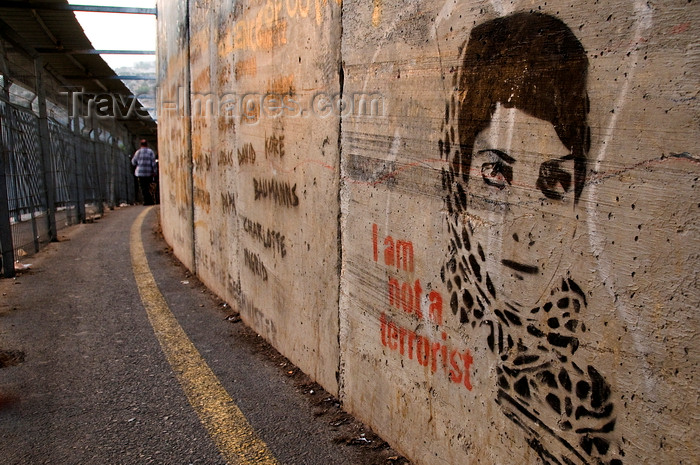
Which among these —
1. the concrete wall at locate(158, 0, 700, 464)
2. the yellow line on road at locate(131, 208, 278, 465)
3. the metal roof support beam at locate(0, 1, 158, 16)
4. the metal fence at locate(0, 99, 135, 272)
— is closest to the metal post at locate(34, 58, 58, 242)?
the metal fence at locate(0, 99, 135, 272)

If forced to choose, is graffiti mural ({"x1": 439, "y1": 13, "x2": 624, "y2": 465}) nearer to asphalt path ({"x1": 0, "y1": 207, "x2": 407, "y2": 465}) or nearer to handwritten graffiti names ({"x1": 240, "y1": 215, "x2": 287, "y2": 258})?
asphalt path ({"x1": 0, "y1": 207, "x2": 407, "y2": 465})

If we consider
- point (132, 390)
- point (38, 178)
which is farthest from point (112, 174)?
point (132, 390)

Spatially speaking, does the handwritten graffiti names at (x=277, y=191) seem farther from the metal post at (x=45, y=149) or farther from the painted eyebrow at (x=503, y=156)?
the metal post at (x=45, y=149)

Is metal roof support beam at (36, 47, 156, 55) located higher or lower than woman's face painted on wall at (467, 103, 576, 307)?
higher

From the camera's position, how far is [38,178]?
789cm

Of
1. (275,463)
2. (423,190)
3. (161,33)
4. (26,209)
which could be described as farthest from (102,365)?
(161,33)

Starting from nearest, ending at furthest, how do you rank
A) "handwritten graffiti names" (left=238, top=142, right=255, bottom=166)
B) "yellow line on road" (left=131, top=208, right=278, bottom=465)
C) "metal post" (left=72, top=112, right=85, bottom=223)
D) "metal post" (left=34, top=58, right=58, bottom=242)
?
"yellow line on road" (left=131, top=208, right=278, bottom=465) < "handwritten graffiti names" (left=238, top=142, right=255, bottom=166) < "metal post" (left=34, top=58, right=58, bottom=242) < "metal post" (left=72, top=112, right=85, bottom=223)

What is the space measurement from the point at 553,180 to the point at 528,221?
0.52 feet

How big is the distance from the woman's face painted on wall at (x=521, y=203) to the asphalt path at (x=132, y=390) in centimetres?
108

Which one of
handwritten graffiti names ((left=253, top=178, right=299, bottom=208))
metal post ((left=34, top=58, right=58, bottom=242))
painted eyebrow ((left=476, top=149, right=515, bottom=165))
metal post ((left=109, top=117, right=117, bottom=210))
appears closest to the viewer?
painted eyebrow ((left=476, top=149, right=515, bottom=165))

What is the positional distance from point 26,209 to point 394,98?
661cm

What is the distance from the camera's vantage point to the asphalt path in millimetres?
2475

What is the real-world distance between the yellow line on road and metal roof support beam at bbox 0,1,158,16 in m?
6.44

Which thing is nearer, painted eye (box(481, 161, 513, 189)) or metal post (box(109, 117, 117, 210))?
painted eye (box(481, 161, 513, 189))
